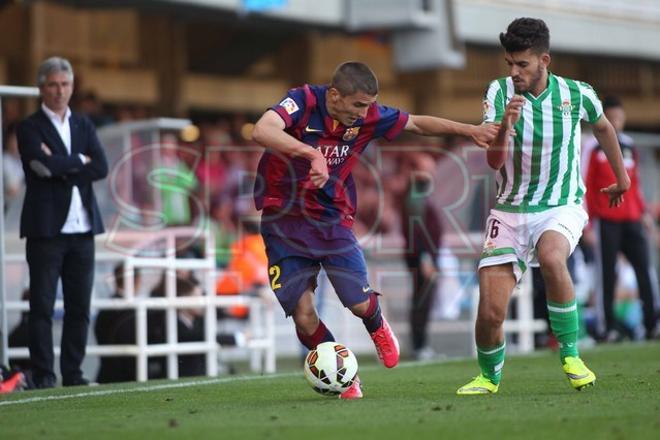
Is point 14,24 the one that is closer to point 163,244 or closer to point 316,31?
point 316,31

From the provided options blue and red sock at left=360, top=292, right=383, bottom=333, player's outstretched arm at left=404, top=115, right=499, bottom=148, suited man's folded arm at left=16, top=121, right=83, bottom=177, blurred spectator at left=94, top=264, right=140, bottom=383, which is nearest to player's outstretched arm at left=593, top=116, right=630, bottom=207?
player's outstretched arm at left=404, top=115, right=499, bottom=148

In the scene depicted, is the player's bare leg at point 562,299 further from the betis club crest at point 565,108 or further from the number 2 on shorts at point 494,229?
the betis club crest at point 565,108

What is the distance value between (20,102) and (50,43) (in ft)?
4.64

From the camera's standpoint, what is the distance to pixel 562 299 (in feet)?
27.2

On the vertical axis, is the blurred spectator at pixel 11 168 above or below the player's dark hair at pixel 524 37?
below

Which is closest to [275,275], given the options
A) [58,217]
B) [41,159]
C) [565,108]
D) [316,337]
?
[316,337]

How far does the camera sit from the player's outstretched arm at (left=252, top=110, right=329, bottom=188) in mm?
7609

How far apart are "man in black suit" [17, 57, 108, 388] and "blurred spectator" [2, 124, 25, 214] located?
319 cm

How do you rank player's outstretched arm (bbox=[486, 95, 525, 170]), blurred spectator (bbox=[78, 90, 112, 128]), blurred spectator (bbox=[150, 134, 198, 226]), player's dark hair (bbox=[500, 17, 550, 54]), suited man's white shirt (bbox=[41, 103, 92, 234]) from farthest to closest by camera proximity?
blurred spectator (bbox=[78, 90, 112, 128]), blurred spectator (bbox=[150, 134, 198, 226]), suited man's white shirt (bbox=[41, 103, 92, 234]), player's dark hair (bbox=[500, 17, 550, 54]), player's outstretched arm (bbox=[486, 95, 525, 170])

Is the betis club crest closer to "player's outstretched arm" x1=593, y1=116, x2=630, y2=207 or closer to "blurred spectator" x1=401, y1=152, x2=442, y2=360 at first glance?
"player's outstretched arm" x1=593, y1=116, x2=630, y2=207

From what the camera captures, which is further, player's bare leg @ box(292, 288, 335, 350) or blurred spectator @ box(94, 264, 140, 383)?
blurred spectator @ box(94, 264, 140, 383)

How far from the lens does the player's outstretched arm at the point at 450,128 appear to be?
8031mm

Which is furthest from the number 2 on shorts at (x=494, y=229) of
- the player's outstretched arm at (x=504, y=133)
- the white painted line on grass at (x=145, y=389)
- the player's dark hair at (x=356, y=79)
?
the white painted line on grass at (x=145, y=389)

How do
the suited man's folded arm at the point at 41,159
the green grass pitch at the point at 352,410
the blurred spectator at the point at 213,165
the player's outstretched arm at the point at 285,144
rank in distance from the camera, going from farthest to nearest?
the blurred spectator at the point at 213,165 → the suited man's folded arm at the point at 41,159 → the player's outstretched arm at the point at 285,144 → the green grass pitch at the point at 352,410
